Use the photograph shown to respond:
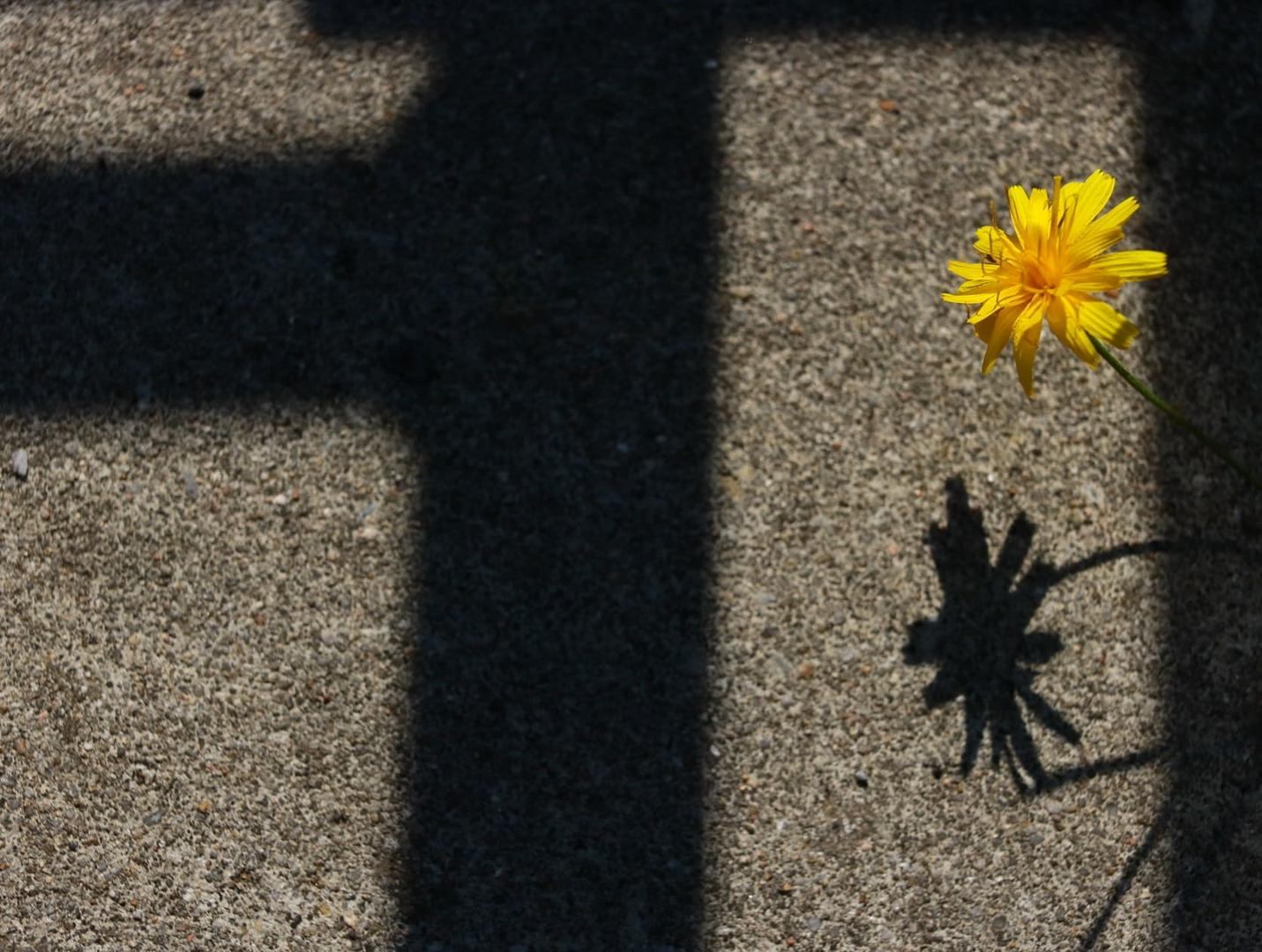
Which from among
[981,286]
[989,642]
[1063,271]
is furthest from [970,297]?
[989,642]

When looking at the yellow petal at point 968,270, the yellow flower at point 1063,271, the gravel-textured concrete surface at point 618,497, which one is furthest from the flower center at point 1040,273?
the gravel-textured concrete surface at point 618,497

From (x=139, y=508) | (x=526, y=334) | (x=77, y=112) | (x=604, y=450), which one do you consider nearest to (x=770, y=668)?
(x=604, y=450)

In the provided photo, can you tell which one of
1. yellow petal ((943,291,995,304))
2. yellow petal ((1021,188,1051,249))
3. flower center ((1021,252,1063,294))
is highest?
yellow petal ((1021,188,1051,249))

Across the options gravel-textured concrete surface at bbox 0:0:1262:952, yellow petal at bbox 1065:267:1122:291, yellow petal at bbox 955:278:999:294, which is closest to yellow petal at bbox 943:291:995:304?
yellow petal at bbox 955:278:999:294

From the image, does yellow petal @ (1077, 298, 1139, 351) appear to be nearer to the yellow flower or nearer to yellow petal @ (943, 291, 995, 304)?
the yellow flower

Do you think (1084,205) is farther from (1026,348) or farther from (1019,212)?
(1026,348)

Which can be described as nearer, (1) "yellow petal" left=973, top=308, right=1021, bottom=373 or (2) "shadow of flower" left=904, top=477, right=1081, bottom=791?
(1) "yellow petal" left=973, top=308, right=1021, bottom=373

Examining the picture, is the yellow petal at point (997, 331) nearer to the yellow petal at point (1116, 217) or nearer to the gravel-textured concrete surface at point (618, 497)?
the yellow petal at point (1116, 217)
